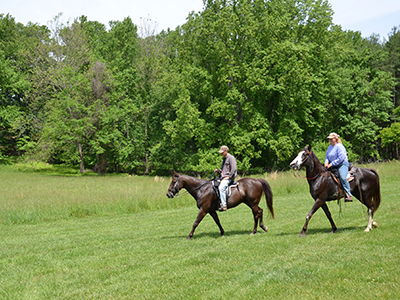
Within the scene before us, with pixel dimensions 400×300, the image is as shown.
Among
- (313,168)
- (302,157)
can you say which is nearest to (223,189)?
(302,157)

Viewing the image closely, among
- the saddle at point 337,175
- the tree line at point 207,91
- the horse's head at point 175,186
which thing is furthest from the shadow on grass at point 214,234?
the tree line at point 207,91

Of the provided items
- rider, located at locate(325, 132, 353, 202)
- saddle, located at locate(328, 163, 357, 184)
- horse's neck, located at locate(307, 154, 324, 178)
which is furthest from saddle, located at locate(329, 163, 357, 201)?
horse's neck, located at locate(307, 154, 324, 178)

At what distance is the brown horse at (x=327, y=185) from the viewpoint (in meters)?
10.6

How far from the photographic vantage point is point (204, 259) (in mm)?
8516

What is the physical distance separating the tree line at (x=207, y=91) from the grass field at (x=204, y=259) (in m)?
21.7

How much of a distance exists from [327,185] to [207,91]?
2851cm

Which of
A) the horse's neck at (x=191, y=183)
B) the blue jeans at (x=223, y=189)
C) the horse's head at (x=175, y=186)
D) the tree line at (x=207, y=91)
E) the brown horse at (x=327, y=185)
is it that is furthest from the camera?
the tree line at (x=207, y=91)

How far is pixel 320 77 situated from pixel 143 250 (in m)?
34.9

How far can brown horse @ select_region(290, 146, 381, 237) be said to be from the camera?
1060 centimetres

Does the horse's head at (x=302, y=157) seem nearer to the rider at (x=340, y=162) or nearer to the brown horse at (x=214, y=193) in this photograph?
the rider at (x=340, y=162)

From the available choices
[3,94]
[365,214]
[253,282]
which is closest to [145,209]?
[365,214]

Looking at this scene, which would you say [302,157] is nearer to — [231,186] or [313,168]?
[313,168]

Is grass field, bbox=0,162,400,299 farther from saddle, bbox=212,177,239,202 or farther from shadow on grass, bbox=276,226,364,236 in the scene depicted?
saddle, bbox=212,177,239,202

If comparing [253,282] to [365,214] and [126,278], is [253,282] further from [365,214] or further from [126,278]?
[365,214]
